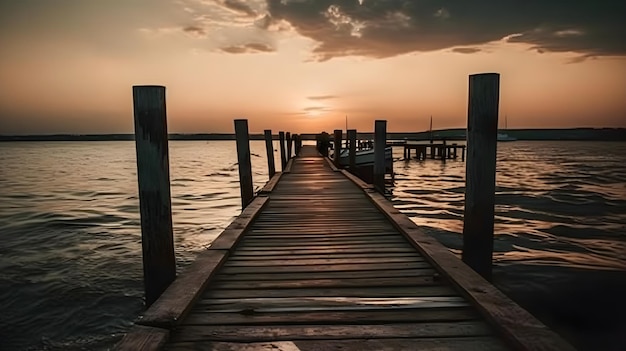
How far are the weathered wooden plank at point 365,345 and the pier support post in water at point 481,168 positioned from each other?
1954 mm

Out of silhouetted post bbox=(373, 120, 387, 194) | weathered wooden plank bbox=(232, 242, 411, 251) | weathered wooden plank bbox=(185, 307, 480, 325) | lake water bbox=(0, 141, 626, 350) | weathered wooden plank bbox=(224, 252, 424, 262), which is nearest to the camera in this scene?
weathered wooden plank bbox=(185, 307, 480, 325)

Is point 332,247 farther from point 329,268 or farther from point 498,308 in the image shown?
point 498,308

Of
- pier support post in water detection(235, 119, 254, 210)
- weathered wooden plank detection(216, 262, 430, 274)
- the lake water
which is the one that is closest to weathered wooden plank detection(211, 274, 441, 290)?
weathered wooden plank detection(216, 262, 430, 274)

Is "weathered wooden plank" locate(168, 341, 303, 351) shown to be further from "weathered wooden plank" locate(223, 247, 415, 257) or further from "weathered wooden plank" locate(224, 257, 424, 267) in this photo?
"weathered wooden plank" locate(223, 247, 415, 257)

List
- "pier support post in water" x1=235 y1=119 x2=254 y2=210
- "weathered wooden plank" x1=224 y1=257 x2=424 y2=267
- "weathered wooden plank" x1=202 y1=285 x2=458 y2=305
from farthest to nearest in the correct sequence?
1. "pier support post in water" x1=235 y1=119 x2=254 y2=210
2. "weathered wooden plank" x1=224 y1=257 x2=424 y2=267
3. "weathered wooden plank" x1=202 y1=285 x2=458 y2=305

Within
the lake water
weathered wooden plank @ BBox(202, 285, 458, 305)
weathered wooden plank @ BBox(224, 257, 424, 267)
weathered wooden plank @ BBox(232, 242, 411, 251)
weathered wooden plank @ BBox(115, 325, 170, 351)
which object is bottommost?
the lake water

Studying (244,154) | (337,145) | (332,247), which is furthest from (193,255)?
(337,145)

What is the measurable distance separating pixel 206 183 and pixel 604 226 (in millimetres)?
20658

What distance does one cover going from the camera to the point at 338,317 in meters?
2.71

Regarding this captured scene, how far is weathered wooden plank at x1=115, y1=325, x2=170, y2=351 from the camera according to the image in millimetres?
2215

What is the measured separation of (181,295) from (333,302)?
106 cm

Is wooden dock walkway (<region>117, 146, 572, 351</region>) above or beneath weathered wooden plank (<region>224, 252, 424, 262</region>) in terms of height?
above

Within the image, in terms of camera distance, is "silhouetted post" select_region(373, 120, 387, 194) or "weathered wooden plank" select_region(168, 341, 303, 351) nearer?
"weathered wooden plank" select_region(168, 341, 303, 351)

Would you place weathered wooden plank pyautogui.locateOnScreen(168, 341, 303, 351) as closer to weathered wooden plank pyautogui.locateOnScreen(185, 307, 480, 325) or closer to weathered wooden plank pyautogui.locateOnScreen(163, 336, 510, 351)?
weathered wooden plank pyautogui.locateOnScreen(163, 336, 510, 351)
